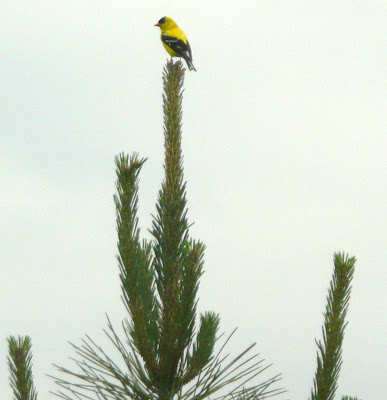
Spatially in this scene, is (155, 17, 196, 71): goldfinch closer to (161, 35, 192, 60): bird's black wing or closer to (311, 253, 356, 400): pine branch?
(161, 35, 192, 60): bird's black wing

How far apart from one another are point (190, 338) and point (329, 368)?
0.65 m

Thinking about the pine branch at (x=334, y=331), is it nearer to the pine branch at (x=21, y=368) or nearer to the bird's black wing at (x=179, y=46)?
the pine branch at (x=21, y=368)

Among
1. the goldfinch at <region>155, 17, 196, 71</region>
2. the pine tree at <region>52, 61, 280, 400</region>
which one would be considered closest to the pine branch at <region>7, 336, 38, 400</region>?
the pine tree at <region>52, 61, 280, 400</region>

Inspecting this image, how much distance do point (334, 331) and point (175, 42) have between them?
11.9m

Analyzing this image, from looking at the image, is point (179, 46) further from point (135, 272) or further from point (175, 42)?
point (135, 272)

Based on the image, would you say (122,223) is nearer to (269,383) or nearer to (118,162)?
(118,162)

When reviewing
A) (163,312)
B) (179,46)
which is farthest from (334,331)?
(179,46)

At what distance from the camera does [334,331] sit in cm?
342

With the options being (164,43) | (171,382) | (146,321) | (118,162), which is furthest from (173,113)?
(164,43)

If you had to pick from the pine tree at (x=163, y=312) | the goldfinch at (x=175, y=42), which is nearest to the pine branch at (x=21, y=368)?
the pine tree at (x=163, y=312)

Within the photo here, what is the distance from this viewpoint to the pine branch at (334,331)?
10.9 feet

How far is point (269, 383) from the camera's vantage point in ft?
12.0

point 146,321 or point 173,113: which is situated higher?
point 173,113

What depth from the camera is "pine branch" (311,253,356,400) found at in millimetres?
3324
